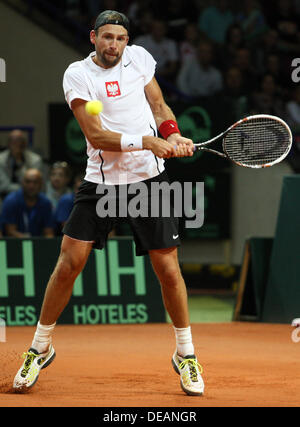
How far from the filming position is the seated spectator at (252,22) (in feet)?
39.8

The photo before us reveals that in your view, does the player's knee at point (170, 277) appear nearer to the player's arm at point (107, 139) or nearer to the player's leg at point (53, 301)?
the player's leg at point (53, 301)

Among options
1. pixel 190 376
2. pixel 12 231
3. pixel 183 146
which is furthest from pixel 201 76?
pixel 190 376

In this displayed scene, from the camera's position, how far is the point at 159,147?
4.48m

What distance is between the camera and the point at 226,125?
1087 centimetres

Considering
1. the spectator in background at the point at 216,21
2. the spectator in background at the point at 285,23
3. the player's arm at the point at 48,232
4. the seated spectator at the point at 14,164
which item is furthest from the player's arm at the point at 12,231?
the spectator in background at the point at 285,23

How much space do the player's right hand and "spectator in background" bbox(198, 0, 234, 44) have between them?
805 centimetres

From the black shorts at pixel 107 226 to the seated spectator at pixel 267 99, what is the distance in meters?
6.46

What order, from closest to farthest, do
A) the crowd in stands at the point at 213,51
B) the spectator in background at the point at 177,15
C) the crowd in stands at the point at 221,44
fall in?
1. the crowd in stands at the point at 213,51
2. the crowd in stands at the point at 221,44
3. the spectator in background at the point at 177,15

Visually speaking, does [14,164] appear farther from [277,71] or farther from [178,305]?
[178,305]

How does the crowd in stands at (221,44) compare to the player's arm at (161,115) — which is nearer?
the player's arm at (161,115)

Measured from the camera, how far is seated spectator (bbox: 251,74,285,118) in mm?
11011

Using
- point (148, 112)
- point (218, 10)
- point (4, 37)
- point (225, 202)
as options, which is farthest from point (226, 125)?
point (148, 112)

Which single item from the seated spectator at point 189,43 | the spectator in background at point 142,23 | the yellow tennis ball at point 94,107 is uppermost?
the spectator in background at point 142,23
